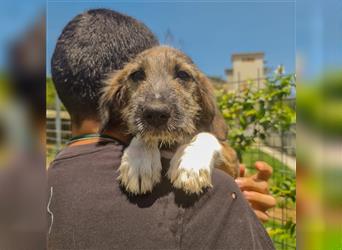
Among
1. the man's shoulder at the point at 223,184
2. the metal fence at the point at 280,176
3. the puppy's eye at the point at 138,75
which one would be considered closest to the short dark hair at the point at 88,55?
the puppy's eye at the point at 138,75

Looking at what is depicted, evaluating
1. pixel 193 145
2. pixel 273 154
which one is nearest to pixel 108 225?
pixel 193 145

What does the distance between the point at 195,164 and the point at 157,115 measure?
38cm

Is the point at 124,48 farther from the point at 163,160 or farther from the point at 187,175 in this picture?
the point at 187,175

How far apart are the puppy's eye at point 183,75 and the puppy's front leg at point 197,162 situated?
514mm

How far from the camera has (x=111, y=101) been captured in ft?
9.15

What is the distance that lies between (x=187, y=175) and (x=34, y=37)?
55.4 inches

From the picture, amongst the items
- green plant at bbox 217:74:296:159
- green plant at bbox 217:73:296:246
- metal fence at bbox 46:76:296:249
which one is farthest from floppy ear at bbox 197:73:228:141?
green plant at bbox 217:74:296:159

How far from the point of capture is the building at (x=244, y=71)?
5.35m

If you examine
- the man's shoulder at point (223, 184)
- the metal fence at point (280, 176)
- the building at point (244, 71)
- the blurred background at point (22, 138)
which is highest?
the building at point (244, 71)

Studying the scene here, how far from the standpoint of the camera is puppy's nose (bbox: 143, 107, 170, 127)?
2459 mm

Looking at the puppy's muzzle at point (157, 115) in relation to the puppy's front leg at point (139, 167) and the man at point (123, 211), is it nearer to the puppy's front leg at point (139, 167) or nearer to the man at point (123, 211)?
the puppy's front leg at point (139, 167)

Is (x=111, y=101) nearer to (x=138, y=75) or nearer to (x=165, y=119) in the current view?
(x=138, y=75)

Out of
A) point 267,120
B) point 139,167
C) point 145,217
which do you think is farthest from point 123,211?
point 267,120

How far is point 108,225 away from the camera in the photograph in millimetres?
1879
